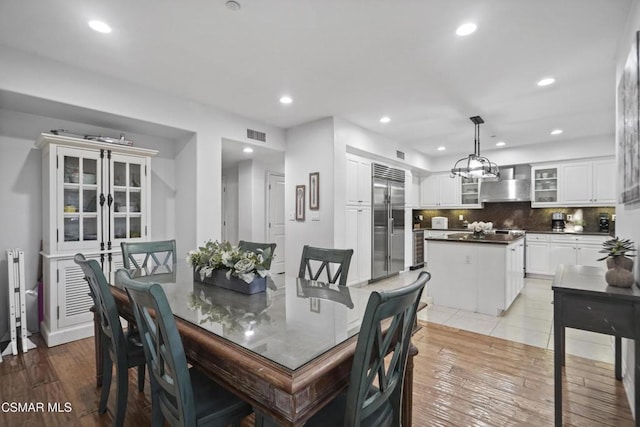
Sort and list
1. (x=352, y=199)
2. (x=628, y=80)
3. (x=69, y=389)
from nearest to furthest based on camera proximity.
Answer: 1. (x=628, y=80)
2. (x=69, y=389)
3. (x=352, y=199)

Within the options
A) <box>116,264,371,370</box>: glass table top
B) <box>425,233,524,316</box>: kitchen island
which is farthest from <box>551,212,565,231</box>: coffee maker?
<box>116,264,371,370</box>: glass table top

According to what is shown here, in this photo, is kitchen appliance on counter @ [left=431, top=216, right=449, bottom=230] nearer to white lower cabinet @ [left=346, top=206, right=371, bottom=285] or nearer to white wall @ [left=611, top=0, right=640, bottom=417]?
white lower cabinet @ [left=346, top=206, right=371, bottom=285]

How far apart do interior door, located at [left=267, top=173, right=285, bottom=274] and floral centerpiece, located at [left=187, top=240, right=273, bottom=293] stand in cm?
409

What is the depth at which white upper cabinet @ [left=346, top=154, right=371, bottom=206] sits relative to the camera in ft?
16.2

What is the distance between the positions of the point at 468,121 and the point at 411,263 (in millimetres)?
A: 3426

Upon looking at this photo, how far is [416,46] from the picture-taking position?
Result: 258 cm

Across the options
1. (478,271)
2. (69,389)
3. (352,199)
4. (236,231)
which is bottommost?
(69,389)

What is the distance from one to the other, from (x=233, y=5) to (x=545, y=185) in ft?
21.9

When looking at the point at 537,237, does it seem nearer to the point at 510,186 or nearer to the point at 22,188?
the point at 510,186

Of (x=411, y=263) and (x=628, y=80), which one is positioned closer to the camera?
(x=628, y=80)

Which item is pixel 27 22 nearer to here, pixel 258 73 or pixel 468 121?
pixel 258 73

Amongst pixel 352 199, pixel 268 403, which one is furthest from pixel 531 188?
pixel 268 403

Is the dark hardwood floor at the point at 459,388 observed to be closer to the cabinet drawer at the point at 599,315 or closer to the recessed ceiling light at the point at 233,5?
the cabinet drawer at the point at 599,315

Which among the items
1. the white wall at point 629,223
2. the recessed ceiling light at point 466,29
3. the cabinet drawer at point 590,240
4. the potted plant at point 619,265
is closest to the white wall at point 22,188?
the recessed ceiling light at point 466,29
